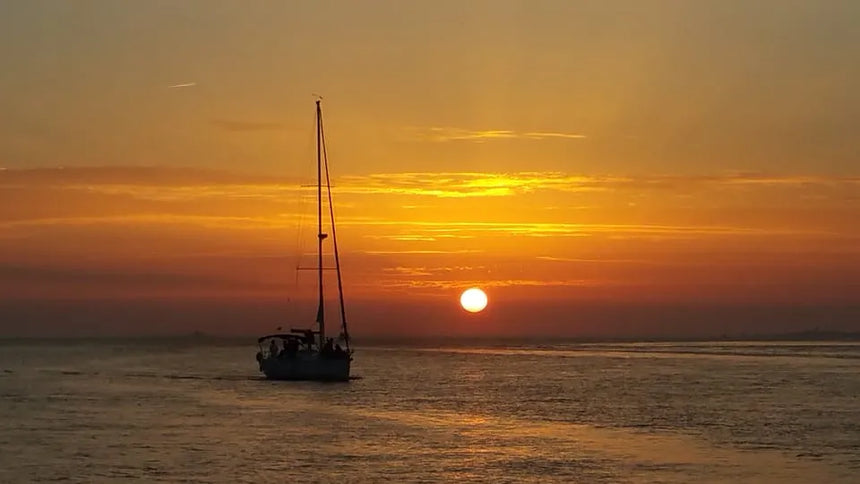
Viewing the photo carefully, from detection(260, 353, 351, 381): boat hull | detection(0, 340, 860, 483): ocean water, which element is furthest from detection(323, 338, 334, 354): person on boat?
detection(0, 340, 860, 483): ocean water

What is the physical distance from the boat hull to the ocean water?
84cm

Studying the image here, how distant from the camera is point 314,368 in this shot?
88438mm

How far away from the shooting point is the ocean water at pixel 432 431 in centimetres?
4078

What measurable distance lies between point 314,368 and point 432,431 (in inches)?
1350

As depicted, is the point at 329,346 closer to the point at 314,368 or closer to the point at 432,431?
the point at 314,368

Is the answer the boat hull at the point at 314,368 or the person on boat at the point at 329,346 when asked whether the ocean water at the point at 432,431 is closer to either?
the boat hull at the point at 314,368

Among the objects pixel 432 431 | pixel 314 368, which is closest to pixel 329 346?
pixel 314 368

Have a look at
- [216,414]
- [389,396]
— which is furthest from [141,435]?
[389,396]

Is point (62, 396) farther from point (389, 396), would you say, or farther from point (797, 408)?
point (797, 408)

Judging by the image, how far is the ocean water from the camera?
4078 cm

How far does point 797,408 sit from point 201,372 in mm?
66967

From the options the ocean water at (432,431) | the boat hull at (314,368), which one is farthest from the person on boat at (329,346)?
the ocean water at (432,431)

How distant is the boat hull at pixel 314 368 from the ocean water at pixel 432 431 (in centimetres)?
84

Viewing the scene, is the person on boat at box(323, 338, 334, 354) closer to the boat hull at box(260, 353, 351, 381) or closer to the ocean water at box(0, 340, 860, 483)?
the boat hull at box(260, 353, 351, 381)
